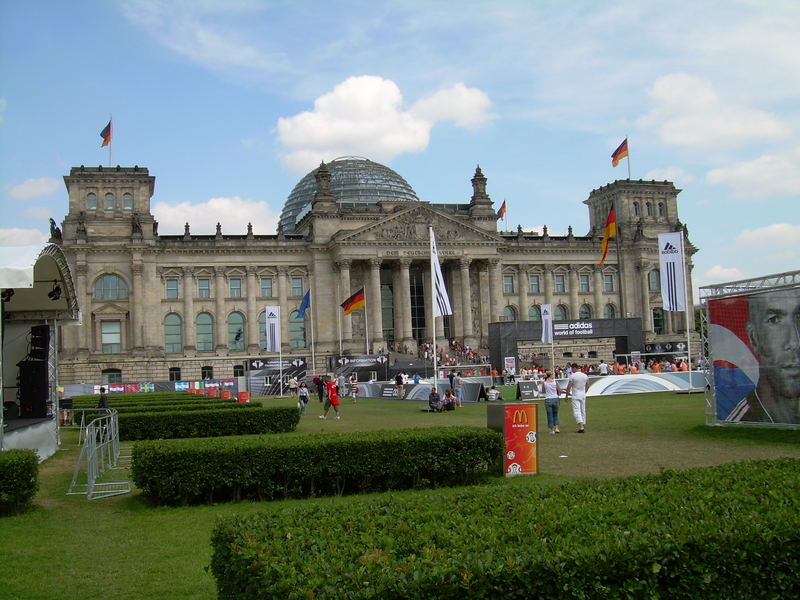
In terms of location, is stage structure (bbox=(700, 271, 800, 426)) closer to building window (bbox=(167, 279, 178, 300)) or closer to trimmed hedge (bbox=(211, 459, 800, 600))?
Result: trimmed hedge (bbox=(211, 459, 800, 600))

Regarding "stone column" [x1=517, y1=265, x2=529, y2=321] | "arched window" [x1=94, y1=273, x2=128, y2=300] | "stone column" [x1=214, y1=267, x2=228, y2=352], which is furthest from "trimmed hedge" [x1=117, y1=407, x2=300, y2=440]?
"stone column" [x1=517, y1=265, x2=529, y2=321]

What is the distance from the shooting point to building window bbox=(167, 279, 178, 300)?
7738 centimetres

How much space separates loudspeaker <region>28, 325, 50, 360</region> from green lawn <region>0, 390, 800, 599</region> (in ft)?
10.8

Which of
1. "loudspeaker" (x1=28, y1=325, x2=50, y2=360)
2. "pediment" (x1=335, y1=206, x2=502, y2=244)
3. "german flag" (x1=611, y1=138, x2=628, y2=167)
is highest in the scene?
"german flag" (x1=611, y1=138, x2=628, y2=167)

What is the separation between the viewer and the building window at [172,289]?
77.4 m

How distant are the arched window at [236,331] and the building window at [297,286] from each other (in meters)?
5.80

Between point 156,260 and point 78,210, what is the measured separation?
27.9 ft

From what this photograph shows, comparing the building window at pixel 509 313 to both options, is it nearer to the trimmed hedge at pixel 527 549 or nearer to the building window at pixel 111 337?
the building window at pixel 111 337

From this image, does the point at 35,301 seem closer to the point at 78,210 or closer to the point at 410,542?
the point at 410,542

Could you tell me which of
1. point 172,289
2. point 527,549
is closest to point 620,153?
point 172,289

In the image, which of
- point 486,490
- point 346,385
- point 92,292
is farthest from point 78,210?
point 486,490

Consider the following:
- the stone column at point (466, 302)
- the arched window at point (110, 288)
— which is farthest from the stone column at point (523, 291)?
the arched window at point (110, 288)

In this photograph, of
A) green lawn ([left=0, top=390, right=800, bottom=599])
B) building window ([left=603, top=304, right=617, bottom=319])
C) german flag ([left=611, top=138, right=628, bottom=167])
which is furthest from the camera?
building window ([left=603, top=304, right=617, bottom=319])

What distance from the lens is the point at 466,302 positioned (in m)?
80.4
